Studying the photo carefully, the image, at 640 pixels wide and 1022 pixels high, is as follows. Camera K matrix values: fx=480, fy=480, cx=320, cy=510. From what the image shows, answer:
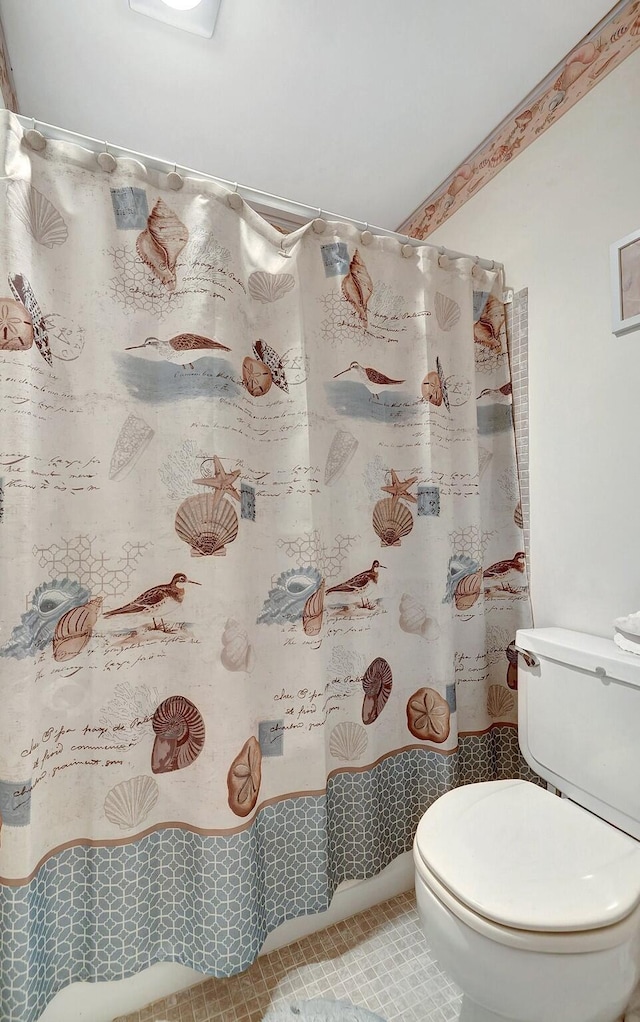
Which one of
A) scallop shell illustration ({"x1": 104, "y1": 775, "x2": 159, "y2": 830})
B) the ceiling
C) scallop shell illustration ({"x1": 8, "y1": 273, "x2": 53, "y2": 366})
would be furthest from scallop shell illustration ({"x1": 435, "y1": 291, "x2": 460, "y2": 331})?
scallop shell illustration ({"x1": 104, "y1": 775, "x2": 159, "y2": 830})

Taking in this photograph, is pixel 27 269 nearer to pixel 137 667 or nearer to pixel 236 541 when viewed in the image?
pixel 236 541

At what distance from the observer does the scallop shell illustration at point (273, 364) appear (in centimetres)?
128

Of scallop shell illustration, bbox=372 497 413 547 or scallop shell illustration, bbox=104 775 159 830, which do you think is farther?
scallop shell illustration, bbox=372 497 413 547

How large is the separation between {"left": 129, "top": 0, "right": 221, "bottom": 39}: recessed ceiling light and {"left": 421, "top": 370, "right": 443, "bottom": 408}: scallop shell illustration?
1049mm

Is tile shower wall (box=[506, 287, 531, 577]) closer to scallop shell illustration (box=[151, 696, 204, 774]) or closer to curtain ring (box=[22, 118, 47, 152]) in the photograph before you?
scallop shell illustration (box=[151, 696, 204, 774])

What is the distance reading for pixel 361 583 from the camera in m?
1.40

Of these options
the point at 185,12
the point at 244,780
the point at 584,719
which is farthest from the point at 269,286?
the point at 584,719

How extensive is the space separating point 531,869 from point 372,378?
123cm

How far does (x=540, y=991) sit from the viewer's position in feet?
2.70

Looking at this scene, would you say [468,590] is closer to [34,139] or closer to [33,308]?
[33,308]

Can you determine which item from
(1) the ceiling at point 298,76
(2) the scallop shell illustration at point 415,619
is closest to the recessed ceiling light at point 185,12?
(1) the ceiling at point 298,76

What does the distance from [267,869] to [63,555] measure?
95cm

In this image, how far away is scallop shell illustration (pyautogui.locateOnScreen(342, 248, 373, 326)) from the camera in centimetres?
140

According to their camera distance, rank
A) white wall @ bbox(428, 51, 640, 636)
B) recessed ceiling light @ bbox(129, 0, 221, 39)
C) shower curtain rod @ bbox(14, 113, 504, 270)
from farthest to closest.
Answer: white wall @ bbox(428, 51, 640, 636)
recessed ceiling light @ bbox(129, 0, 221, 39)
shower curtain rod @ bbox(14, 113, 504, 270)
